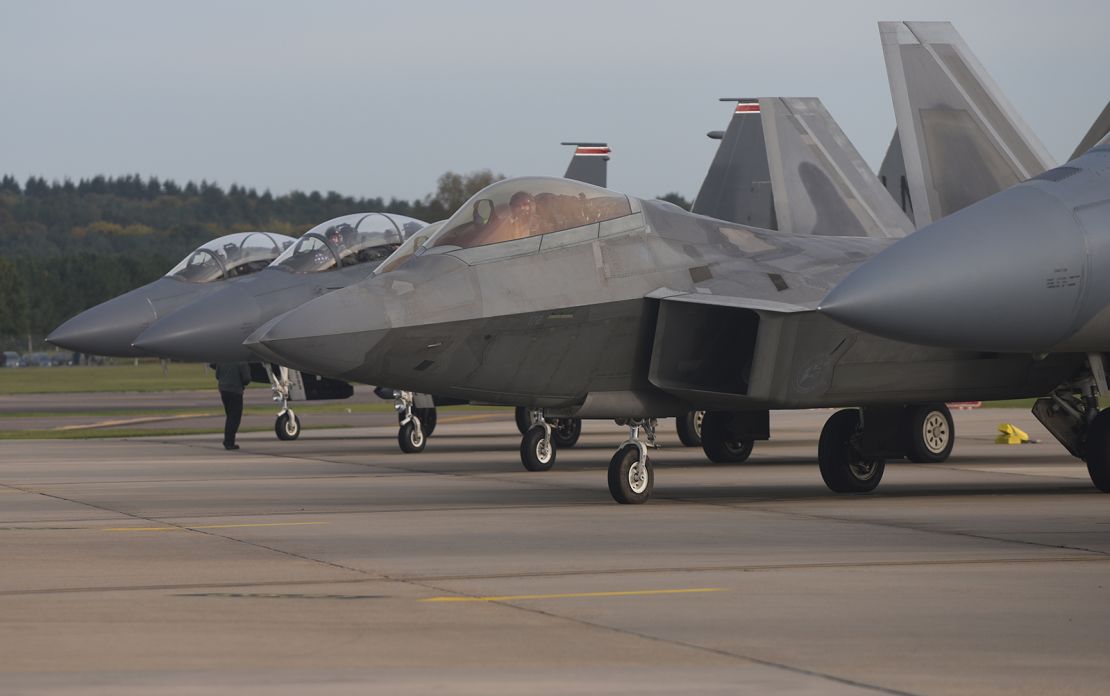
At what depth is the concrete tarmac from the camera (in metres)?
6.53

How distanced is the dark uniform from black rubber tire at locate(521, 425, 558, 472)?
7004 millimetres

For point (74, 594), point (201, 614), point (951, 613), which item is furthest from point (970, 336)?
point (74, 594)

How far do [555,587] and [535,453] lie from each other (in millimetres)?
10604

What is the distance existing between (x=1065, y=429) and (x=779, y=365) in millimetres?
3112

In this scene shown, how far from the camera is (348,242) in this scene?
24.3 meters

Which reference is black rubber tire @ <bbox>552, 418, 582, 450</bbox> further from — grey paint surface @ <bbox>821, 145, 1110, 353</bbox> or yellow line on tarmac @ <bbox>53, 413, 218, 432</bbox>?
grey paint surface @ <bbox>821, 145, 1110, 353</bbox>

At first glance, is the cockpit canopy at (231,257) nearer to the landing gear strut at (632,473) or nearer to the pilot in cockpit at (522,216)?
the pilot in cockpit at (522,216)

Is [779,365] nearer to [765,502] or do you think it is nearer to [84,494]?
[765,502]

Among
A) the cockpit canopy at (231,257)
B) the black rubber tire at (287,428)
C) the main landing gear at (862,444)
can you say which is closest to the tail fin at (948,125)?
the main landing gear at (862,444)

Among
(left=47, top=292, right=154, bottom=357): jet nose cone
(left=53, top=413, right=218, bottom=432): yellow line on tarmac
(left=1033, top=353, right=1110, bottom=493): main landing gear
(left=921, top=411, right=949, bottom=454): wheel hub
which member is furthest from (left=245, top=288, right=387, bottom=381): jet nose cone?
(left=53, top=413, right=218, bottom=432): yellow line on tarmac

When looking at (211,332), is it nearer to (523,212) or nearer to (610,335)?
(523,212)

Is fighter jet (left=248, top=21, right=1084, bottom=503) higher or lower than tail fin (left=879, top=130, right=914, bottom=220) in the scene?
lower

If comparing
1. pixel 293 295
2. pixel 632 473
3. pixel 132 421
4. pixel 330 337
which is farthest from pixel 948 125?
pixel 132 421

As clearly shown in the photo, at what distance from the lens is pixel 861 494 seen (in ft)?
51.2
